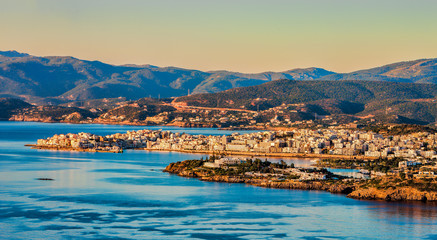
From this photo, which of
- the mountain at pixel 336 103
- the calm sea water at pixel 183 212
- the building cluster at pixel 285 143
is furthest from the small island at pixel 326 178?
the mountain at pixel 336 103

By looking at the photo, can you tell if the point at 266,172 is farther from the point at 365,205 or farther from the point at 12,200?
the point at 12,200

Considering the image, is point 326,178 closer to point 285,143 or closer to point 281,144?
point 281,144

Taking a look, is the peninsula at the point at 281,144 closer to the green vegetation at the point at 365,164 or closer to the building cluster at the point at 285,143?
the building cluster at the point at 285,143

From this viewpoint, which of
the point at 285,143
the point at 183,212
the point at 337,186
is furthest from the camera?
the point at 285,143

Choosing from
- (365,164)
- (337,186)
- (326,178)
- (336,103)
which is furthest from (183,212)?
(336,103)

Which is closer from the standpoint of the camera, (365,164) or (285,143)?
(365,164)

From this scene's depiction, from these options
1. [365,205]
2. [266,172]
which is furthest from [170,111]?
[365,205]
